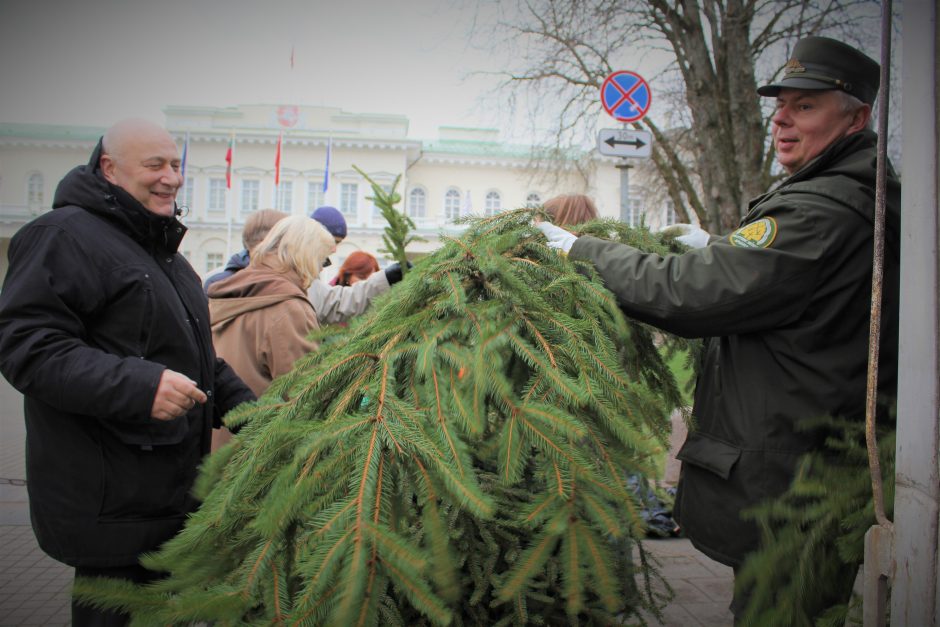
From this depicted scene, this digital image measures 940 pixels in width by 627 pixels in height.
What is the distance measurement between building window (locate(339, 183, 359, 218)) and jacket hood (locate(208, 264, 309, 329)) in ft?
132

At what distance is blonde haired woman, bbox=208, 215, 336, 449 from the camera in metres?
2.97

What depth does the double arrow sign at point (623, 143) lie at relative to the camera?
579 cm

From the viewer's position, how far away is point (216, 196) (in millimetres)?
41312

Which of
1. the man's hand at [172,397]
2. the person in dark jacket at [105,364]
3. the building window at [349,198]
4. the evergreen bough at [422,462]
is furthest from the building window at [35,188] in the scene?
the evergreen bough at [422,462]

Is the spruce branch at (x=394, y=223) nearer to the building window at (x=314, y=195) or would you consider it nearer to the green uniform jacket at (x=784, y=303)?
the green uniform jacket at (x=784, y=303)

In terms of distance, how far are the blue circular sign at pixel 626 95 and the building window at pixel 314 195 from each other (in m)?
37.6

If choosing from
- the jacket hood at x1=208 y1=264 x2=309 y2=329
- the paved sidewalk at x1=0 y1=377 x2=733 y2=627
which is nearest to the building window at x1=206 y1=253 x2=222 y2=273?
the paved sidewalk at x1=0 y1=377 x2=733 y2=627

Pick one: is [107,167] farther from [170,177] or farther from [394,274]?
[394,274]

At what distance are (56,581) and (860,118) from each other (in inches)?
190

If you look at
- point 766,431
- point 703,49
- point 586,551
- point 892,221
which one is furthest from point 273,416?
point 703,49

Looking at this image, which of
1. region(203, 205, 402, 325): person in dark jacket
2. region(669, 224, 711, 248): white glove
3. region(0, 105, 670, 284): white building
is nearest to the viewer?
region(669, 224, 711, 248): white glove

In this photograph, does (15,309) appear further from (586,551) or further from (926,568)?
(926,568)

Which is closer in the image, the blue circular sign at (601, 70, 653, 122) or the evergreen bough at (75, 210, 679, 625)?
the evergreen bough at (75, 210, 679, 625)

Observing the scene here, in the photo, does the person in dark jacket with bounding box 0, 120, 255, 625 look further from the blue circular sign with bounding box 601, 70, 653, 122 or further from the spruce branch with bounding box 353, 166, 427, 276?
the blue circular sign with bounding box 601, 70, 653, 122
